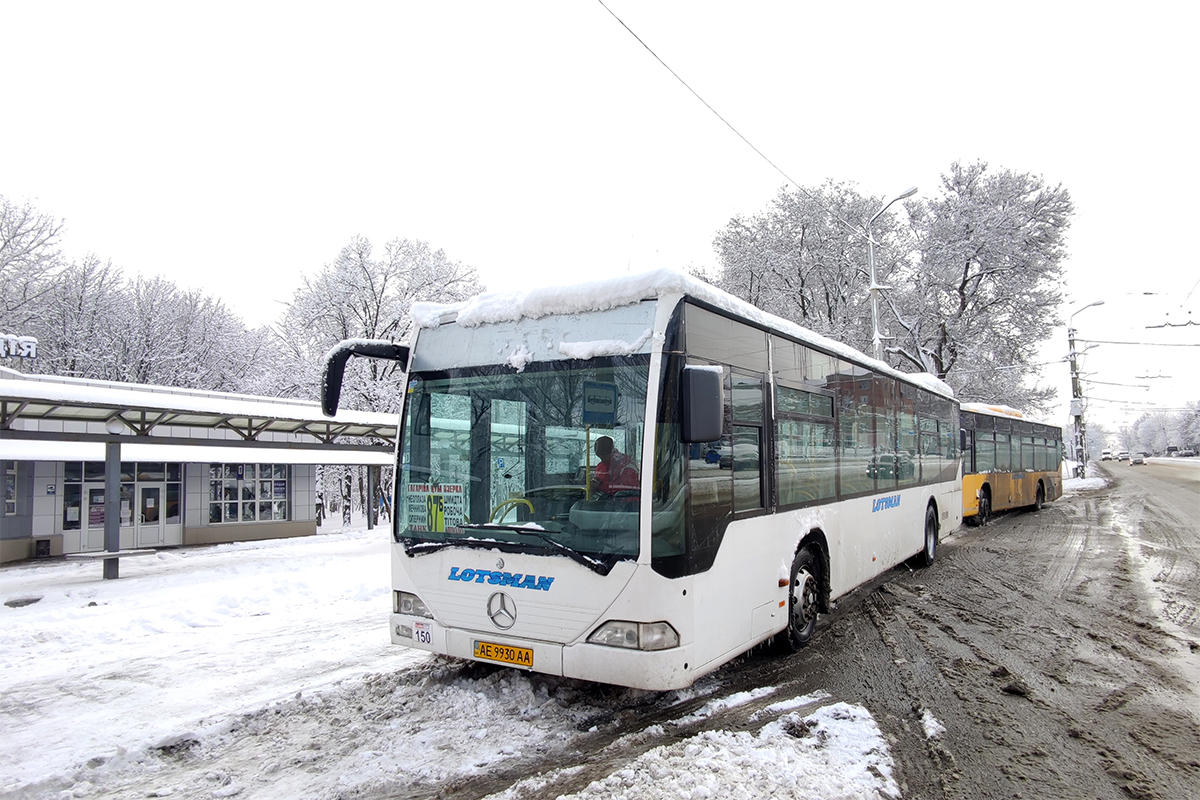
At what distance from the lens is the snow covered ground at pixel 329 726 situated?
12.8 ft

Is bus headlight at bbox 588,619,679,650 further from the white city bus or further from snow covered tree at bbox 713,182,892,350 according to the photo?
snow covered tree at bbox 713,182,892,350

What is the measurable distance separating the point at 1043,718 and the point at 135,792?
585 centimetres

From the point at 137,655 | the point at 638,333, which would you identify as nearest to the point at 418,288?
the point at 137,655

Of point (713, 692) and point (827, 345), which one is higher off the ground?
point (827, 345)

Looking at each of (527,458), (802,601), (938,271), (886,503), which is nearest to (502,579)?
(527,458)

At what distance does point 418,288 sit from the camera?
3675 centimetres

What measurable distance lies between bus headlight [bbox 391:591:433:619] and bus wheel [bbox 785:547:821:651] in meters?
3.06

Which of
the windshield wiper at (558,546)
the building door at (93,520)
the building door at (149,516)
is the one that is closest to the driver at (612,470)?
the windshield wiper at (558,546)

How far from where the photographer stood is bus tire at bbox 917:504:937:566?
11.1 metres

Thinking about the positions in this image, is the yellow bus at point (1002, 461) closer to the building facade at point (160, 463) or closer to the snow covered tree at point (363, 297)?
the building facade at point (160, 463)

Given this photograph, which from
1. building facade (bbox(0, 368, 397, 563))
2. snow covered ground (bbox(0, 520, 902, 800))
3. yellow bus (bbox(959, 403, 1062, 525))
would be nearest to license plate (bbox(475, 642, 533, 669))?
snow covered ground (bbox(0, 520, 902, 800))

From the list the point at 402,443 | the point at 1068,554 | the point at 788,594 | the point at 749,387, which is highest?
the point at 749,387

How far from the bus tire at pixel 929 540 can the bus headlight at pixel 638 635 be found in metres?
7.95

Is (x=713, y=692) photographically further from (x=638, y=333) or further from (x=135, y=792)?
(x=135, y=792)
